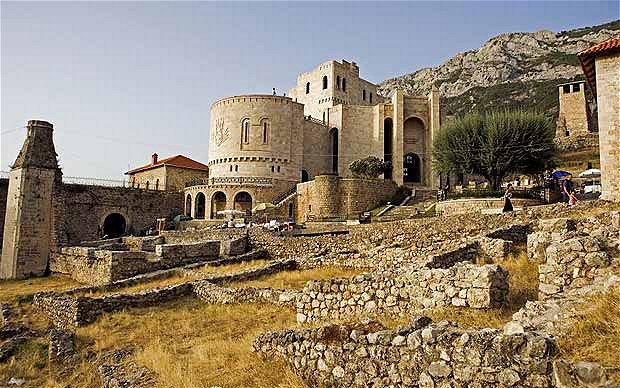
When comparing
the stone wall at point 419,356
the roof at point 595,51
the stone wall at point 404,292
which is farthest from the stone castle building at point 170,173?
the stone wall at point 419,356

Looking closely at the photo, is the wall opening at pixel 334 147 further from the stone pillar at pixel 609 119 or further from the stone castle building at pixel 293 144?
the stone pillar at pixel 609 119

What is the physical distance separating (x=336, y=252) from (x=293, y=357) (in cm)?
1118

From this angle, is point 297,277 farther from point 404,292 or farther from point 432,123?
Result: point 432,123

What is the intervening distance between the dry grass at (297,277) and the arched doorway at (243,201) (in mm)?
27761

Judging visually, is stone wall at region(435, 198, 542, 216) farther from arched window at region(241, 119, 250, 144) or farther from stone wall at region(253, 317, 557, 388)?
arched window at region(241, 119, 250, 144)

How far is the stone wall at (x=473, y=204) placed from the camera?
85.4ft

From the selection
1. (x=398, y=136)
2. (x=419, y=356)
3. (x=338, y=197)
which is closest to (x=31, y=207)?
(x=338, y=197)

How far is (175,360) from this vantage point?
8.02 metres

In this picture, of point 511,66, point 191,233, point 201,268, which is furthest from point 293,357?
point 511,66

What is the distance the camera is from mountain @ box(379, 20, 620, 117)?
349 ft

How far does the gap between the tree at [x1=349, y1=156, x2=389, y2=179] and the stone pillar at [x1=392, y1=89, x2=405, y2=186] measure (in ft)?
6.21

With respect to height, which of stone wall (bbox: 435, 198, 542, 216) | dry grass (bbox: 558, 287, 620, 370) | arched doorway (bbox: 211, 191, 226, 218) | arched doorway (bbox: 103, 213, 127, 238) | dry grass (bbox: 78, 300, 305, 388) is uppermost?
arched doorway (bbox: 211, 191, 226, 218)

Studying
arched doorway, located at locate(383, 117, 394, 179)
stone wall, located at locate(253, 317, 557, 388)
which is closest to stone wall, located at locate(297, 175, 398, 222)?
arched doorway, located at locate(383, 117, 394, 179)

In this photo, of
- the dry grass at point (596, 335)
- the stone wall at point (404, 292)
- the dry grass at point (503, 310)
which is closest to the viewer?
the dry grass at point (596, 335)
